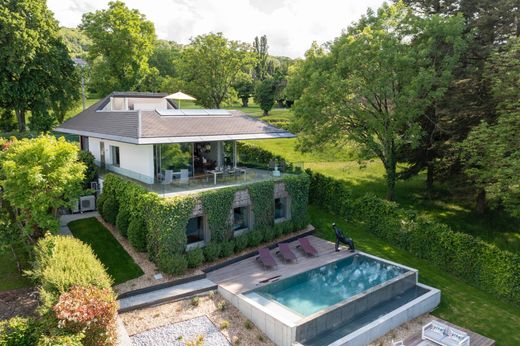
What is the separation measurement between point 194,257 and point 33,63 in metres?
26.9

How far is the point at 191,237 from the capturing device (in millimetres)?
19297

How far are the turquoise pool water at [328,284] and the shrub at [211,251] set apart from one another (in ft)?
10.9

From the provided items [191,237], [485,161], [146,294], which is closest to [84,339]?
[146,294]

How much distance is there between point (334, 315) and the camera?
595 inches

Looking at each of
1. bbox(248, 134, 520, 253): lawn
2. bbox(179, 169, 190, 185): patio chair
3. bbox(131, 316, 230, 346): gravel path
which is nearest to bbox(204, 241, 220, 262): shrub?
bbox(179, 169, 190, 185): patio chair

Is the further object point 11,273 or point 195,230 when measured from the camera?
point 195,230

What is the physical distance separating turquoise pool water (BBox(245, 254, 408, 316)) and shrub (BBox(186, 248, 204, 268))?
327 cm

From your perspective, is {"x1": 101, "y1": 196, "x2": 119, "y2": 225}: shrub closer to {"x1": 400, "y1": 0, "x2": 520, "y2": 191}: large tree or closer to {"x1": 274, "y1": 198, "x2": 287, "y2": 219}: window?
{"x1": 274, "y1": 198, "x2": 287, "y2": 219}: window

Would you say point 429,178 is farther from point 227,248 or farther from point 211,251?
point 211,251

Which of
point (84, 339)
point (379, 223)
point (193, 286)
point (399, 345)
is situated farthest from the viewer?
point (379, 223)

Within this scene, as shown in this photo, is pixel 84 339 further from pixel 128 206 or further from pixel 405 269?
pixel 405 269

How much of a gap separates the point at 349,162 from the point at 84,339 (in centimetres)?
3275

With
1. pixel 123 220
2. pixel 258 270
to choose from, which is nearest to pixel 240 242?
pixel 258 270

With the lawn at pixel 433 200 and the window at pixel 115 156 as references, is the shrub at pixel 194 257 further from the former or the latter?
the lawn at pixel 433 200
